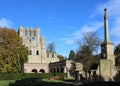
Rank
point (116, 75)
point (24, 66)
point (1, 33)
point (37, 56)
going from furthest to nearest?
point (37, 56), point (24, 66), point (1, 33), point (116, 75)

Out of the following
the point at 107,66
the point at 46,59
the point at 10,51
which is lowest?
A: the point at 107,66

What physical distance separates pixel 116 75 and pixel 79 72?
905cm

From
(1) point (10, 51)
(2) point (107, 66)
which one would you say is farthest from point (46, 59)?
(2) point (107, 66)

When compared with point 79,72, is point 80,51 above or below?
above

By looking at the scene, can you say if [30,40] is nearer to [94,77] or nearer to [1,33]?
[1,33]

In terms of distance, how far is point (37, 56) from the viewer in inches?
3617

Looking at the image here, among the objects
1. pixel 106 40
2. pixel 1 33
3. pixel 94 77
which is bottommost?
pixel 94 77

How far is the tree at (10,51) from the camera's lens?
64.1m

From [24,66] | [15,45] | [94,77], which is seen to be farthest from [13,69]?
[94,77]

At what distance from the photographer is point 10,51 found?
215 ft

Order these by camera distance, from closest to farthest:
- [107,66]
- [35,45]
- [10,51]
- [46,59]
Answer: [107,66] < [10,51] < [35,45] < [46,59]

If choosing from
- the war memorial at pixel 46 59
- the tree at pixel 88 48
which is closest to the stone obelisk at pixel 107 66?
the war memorial at pixel 46 59

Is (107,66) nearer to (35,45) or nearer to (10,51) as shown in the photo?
(10,51)

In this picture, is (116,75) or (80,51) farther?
(80,51)
